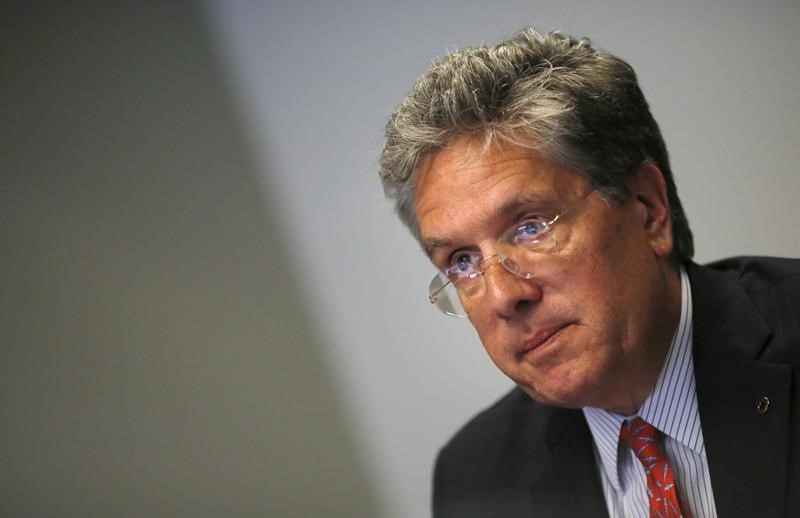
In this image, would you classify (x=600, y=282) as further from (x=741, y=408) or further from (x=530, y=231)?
(x=741, y=408)

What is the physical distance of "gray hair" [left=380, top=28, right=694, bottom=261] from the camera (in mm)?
1444

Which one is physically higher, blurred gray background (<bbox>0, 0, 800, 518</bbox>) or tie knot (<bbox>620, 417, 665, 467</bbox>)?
blurred gray background (<bbox>0, 0, 800, 518</bbox>)

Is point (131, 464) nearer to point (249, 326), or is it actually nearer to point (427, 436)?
point (249, 326)

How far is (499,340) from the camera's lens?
1.46m

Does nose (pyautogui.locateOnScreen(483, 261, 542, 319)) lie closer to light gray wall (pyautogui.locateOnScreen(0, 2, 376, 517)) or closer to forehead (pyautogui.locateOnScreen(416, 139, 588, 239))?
forehead (pyautogui.locateOnScreen(416, 139, 588, 239))

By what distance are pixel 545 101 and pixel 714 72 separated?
98 cm

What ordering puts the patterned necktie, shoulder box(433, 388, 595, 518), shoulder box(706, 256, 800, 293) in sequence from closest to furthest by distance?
1. the patterned necktie
2. shoulder box(706, 256, 800, 293)
3. shoulder box(433, 388, 595, 518)

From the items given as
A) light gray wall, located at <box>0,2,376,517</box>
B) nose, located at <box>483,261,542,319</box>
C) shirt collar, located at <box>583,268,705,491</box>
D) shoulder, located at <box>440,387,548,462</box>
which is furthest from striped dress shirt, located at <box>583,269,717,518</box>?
light gray wall, located at <box>0,2,376,517</box>

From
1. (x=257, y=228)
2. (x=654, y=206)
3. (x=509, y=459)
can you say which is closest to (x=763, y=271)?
(x=654, y=206)

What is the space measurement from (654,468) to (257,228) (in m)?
1.19

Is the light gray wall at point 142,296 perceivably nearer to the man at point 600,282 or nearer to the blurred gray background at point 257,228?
the blurred gray background at point 257,228

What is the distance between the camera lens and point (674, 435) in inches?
59.7

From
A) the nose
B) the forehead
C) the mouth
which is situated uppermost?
the forehead

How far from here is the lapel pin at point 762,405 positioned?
1.42 meters
